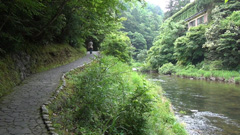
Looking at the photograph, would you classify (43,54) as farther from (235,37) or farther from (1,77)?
(235,37)

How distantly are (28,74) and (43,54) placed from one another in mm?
1892

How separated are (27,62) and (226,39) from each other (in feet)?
76.5

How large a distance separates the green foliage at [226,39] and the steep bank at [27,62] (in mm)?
20534

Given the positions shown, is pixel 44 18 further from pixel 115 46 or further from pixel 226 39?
pixel 226 39

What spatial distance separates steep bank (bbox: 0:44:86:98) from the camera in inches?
259

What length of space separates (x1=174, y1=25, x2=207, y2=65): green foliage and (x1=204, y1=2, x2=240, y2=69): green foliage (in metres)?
3.81

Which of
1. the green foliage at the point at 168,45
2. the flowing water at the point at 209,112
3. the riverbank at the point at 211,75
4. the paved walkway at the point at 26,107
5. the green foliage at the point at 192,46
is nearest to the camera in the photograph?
the paved walkway at the point at 26,107

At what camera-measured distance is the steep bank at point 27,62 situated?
658 centimetres

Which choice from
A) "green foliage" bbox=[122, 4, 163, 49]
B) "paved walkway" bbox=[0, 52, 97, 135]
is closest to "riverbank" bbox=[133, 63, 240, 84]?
"paved walkway" bbox=[0, 52, 97, 135]

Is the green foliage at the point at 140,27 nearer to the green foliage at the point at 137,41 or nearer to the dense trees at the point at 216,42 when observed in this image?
the green foliage at the point at 137,41

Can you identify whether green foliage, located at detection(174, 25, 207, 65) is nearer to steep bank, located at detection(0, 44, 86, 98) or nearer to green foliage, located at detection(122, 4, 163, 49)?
steep bank, located at detection(0, 44, 86, 98)

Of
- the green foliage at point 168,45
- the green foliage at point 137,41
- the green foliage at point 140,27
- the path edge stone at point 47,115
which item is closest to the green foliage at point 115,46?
the path edge stone at point 47,115

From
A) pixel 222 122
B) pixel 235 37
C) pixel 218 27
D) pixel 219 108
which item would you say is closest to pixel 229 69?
pixel 235 37

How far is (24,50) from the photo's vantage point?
859cm
